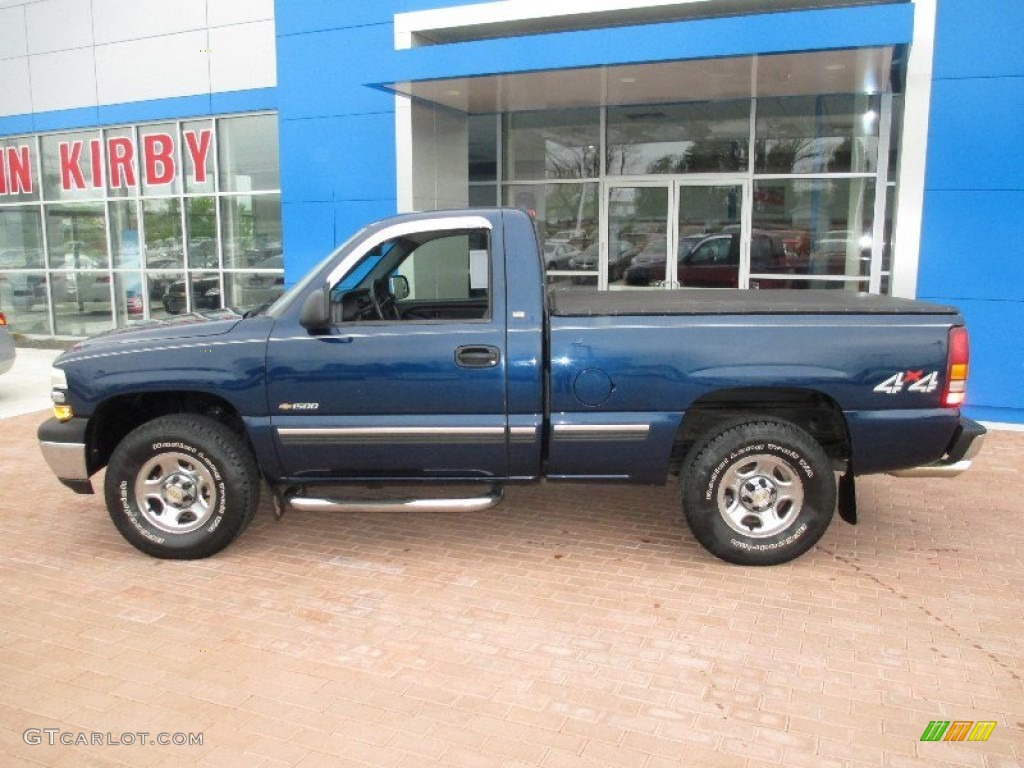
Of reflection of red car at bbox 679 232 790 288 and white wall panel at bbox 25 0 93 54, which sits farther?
white wall panel at bbox 25 0 93 54

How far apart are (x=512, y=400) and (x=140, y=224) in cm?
Answer: 1154

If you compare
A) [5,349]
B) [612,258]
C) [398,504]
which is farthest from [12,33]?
[398,504]

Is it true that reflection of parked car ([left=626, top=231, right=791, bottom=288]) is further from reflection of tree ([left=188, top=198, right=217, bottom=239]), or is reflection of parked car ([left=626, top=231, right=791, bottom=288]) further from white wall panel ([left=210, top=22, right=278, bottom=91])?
reflection of tree ([left=188, top=198, right=217, bottom=239])

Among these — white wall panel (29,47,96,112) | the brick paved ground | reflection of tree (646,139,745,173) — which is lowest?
the brick paved ground

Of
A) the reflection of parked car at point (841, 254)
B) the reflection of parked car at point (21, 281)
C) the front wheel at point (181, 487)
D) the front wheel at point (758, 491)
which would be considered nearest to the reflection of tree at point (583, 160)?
the reflection of parked car at point (841, 254)

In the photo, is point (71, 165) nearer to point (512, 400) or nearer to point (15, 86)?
point (15, 86)

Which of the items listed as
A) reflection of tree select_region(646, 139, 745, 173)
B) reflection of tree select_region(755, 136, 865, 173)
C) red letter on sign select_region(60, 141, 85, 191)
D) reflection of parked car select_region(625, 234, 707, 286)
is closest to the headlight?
reflection of parked car select_region(625, 234, 707, 286)

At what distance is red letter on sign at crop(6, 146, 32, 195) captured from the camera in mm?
15102

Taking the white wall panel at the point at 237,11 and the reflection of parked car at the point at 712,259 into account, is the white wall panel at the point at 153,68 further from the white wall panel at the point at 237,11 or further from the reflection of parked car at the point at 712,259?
the reflection of parked car at the point at 712,259

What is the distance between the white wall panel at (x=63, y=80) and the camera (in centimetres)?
1388

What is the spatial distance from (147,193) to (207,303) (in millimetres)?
2099

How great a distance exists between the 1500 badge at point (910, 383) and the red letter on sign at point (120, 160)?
12.9 meters

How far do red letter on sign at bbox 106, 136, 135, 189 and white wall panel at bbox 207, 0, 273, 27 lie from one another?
8.76 ft

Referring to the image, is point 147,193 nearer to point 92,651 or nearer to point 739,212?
point 739,212
